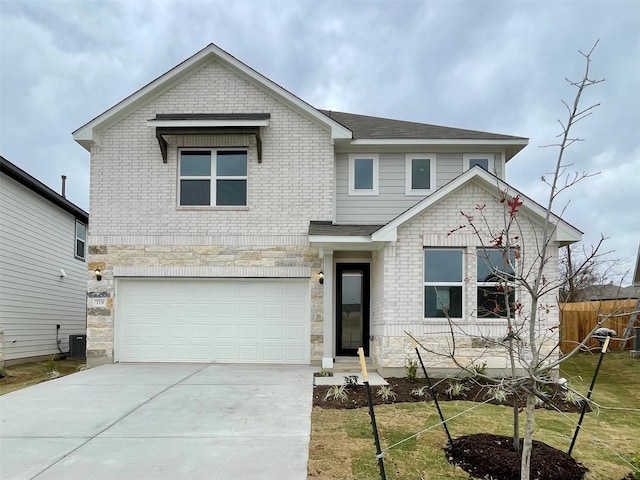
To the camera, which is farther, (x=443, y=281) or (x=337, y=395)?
(x=443, y=281)

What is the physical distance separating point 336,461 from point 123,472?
86.2 inches

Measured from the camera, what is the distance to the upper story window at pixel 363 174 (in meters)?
13.0

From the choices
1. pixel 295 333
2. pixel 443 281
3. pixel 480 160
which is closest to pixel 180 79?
pixel 295 333

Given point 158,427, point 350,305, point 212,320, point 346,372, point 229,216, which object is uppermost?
point 229,216

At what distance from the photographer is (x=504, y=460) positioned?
17.4 ft

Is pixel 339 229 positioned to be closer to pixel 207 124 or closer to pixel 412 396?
pixel 207 124

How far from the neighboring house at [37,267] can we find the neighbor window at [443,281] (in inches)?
431

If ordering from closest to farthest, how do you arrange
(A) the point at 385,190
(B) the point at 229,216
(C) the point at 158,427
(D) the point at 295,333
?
(C) the point at 158,427, (D) the point at 295,333, (B) the point at 229,216, (A) the point at 385,190

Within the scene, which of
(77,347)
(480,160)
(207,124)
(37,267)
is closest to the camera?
(207,124)

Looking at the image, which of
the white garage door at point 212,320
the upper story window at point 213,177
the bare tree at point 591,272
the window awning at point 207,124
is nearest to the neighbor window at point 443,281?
the bare tree at point 591,272

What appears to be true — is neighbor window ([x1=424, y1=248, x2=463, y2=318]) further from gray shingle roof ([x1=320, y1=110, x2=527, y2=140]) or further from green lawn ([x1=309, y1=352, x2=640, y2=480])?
gray shingle roof ([x1=320, y1=110, x2=527, y2=140])

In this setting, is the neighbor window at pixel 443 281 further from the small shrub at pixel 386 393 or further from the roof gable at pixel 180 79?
the roof gable at pixel 180 79

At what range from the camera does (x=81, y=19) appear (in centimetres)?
1691

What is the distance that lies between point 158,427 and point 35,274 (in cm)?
1085
